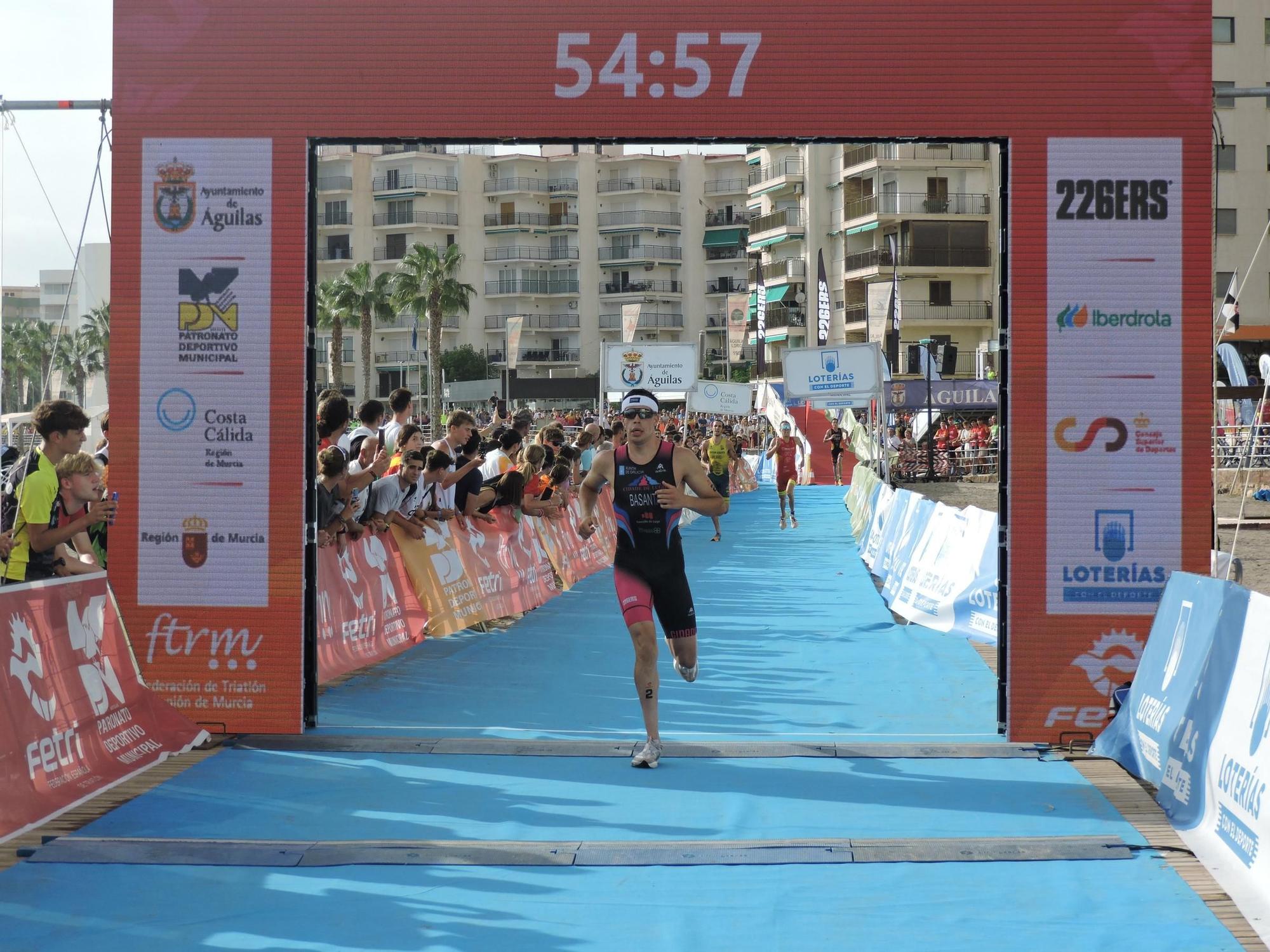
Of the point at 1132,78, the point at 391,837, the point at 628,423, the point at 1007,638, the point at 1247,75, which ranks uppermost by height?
the point at 1247,75

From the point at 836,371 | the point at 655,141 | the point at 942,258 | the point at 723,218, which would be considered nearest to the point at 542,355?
the point at 723,218

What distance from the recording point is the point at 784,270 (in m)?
81.8

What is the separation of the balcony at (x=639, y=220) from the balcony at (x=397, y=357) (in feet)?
51.0

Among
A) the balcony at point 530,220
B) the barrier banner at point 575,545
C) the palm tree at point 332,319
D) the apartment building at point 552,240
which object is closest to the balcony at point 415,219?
the apartment building at point 552,240

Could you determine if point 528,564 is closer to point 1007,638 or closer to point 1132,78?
point 1007,638

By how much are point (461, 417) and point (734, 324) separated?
41166mm

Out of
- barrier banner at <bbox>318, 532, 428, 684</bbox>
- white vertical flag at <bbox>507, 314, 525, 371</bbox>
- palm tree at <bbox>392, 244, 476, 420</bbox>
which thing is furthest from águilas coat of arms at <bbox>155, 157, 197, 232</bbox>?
palm tree at <bbox>392, 244, 476, 420</bbox>

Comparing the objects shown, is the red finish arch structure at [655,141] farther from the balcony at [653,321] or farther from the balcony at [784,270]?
the balcony at [653,321]

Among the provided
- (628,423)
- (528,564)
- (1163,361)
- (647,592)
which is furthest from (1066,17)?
(528,564)

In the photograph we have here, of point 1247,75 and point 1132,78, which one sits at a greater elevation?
point 1247,75

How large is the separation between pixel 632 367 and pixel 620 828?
20907 mm

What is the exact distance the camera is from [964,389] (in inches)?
1923

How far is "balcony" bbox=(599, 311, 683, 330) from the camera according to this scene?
320 ft

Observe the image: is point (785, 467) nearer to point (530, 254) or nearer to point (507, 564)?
point (507, 564)
